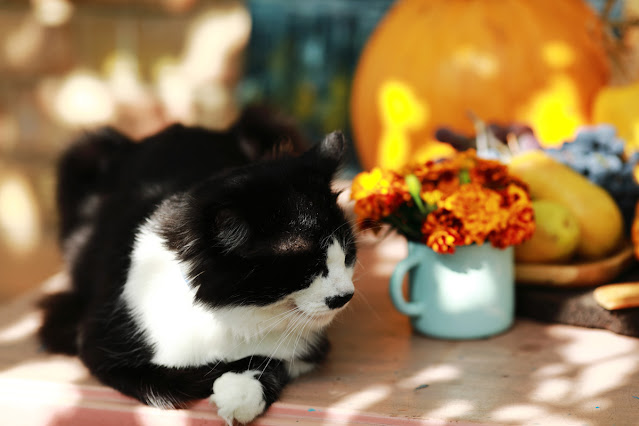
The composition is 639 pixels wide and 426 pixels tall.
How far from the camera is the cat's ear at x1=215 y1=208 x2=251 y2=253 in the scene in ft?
2.66

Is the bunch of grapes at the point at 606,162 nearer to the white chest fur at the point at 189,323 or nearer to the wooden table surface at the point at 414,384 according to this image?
the wooden table surface at the point at 414,384

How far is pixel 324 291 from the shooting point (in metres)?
0.87

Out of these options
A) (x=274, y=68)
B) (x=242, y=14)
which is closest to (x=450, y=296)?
(x=242, y=14)

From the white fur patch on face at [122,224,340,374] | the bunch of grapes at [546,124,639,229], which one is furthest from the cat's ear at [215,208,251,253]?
the bunch of grapes at [546,124,639,229]

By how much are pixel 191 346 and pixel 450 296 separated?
48 cm

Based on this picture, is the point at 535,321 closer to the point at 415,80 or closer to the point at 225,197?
the point at 225,197

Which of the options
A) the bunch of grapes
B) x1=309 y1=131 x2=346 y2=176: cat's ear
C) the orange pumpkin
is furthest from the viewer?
the orange pumpkin

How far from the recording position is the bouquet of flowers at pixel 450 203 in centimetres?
106

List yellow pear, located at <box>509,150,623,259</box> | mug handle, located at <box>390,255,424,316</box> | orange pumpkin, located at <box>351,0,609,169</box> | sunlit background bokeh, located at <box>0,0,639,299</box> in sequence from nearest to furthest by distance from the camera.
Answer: mug handle, located at <box>390,255,424,316</box> → yellow pear, located at <box>509,150,623,259</box> → orange pumpkin, located at <box>351,0,609,169</box> → sunlit background bokeh, located at <box>0,0,639,299</box>

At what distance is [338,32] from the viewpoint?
2.86 m

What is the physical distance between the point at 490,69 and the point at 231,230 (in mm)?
1405

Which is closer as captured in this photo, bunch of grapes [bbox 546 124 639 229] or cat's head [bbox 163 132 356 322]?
cat's head [bbox 163 132 356 322]

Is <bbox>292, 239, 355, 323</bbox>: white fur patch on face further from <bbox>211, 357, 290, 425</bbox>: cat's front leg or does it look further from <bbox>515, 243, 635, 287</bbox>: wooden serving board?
<bbox>515, 243, 635, 287</bbox>: wooden serving board

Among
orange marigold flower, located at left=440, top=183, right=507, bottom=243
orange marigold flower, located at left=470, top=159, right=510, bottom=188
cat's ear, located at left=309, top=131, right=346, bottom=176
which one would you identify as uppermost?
cat's ear, located at left=309, top=131, right=346, bottom=176
